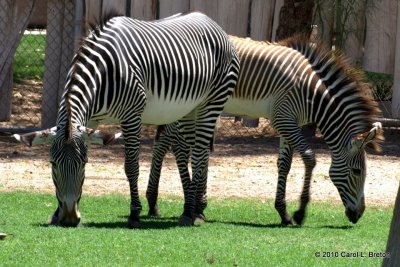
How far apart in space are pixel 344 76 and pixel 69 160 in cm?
341

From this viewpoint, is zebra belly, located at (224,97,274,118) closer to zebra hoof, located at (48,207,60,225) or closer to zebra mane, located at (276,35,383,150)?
zebra mane, located at (276,35,383,150)

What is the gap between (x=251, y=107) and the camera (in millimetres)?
10703

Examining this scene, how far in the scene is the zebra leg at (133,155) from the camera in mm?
9102

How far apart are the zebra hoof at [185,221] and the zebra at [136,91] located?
0.02m

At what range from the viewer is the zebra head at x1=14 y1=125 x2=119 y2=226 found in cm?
842

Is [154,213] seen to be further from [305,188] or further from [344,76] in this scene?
[344,76]

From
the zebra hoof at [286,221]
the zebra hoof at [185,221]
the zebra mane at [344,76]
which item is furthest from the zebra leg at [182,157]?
the zebra mane at [344,76]

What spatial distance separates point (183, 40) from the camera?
32.7 ft

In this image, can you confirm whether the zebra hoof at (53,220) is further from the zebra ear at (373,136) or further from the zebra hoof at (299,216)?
the zebra ear at (373,136)

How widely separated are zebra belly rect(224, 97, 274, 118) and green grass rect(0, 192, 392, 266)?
3.34 ft

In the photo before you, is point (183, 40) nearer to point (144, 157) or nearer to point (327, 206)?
point (327, 206)

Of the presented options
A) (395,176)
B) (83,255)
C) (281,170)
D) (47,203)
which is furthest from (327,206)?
(83,255)

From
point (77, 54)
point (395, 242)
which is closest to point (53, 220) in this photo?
point (77, 54)

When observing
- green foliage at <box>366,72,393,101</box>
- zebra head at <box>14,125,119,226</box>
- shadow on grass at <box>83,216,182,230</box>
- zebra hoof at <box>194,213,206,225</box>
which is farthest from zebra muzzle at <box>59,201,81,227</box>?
green foliage at <box>366,72,393,101</box>
